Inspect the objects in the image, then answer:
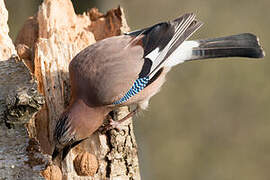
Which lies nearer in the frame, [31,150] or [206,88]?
[31,150]

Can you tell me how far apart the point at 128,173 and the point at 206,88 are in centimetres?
565

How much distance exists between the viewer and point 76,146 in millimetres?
4094

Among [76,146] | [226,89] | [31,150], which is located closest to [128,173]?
[76,146]

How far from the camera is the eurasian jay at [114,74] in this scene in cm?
408

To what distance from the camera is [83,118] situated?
4.14m

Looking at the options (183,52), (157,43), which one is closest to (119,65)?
(157,43)

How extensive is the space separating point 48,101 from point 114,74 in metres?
0.65

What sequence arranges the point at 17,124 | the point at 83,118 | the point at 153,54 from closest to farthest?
the point at 17,124
the point at 83,118
the point at 153,54

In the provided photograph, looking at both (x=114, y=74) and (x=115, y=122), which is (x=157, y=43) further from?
(x=115, y=122)

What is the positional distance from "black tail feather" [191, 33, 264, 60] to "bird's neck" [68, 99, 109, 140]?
4.41 feet

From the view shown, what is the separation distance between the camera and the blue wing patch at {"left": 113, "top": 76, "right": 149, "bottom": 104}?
4.28 meters

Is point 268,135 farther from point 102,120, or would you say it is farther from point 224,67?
point 102,120

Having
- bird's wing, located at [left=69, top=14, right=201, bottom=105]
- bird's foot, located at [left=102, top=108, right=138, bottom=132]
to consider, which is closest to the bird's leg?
bird's foot, located at [left=102, top=108, right=138, bottom=132]

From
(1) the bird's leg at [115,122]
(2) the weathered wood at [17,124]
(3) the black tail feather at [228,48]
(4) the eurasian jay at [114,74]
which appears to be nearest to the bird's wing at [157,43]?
(4) the eurasian jay at [114,74]
